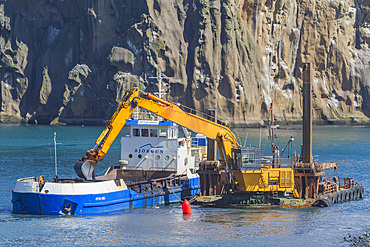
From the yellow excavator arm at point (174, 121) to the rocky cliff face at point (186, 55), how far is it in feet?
294

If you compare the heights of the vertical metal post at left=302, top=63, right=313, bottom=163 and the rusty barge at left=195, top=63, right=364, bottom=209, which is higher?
the vertical metal post at left=302, top=63, right=313, bottom=163

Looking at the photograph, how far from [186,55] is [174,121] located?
311 ft

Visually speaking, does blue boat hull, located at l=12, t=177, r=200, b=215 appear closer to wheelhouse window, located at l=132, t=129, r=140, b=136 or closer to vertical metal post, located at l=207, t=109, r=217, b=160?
wheelhouse window, located at l=132, t=129, r=140, b=136

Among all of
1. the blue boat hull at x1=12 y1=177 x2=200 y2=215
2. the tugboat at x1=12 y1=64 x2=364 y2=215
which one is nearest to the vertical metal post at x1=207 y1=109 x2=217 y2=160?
the tugboat at x1=12 y1=64 x2=364 y2=215

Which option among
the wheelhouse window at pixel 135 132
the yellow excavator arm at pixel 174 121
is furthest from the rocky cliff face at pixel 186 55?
the yellow excavator arm at pixel 174 121

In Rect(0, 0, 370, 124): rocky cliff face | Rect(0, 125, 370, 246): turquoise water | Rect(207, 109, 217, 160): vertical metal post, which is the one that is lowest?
Rect(0, 125, 370, 246): turquoise water

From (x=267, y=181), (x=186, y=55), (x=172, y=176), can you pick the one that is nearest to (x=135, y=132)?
(x=172, y=176)

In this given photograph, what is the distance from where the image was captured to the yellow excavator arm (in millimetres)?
38213

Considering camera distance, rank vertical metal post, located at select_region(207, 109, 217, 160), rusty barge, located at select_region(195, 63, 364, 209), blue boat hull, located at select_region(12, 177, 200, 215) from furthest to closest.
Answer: vertical metal post, located at select_region(207, 109, 217, 160) → rusty barge, located at select_region(195, 63, 364, 209) → blue boat hull, located at select_region(12, 177, 200, 215)

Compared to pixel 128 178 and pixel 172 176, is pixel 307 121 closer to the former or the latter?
pixel 172 176

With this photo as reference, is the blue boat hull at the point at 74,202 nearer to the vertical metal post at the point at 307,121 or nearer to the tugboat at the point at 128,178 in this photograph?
the tugboat at the point at 128,178

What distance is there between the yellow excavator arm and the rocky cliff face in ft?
294

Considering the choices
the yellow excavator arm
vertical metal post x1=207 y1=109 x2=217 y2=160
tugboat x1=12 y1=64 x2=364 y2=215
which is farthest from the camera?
vertical metal post x1=207 y1=109 x2=217 y2=160

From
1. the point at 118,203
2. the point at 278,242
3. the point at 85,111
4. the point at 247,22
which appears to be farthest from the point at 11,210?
the point at 247,22
